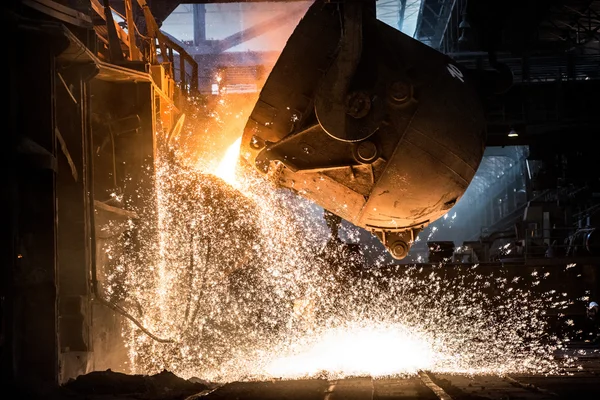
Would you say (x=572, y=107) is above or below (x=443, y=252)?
above

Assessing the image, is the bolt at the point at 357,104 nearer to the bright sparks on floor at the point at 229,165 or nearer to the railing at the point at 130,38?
the bright sparks on floor at the point at 229,165

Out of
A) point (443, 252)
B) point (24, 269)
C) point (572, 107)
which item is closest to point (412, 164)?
point (24, 269)

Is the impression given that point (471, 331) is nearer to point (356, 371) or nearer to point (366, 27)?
point (356, 371)

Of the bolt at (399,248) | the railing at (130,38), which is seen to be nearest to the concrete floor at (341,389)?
the bolt at (399,248)

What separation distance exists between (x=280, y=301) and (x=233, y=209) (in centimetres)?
295

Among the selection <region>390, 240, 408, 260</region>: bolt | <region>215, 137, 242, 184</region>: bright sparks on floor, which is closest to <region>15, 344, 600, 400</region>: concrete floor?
<region>390, 240, 408, 260</region>: bolt

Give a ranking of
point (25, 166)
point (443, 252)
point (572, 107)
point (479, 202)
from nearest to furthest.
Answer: point (25, 166)
point (443, 252)
point (572, 107)
point (479, 202)

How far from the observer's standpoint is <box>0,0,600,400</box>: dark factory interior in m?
4.09

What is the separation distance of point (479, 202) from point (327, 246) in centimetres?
3181

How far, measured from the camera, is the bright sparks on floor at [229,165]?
23.0 ft

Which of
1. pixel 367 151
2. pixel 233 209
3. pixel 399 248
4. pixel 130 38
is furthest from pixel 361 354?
pixel 130 38

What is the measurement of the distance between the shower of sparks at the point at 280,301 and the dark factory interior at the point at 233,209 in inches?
1.1

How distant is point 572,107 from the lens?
15.3 meters

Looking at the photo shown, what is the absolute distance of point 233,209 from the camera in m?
7.36
